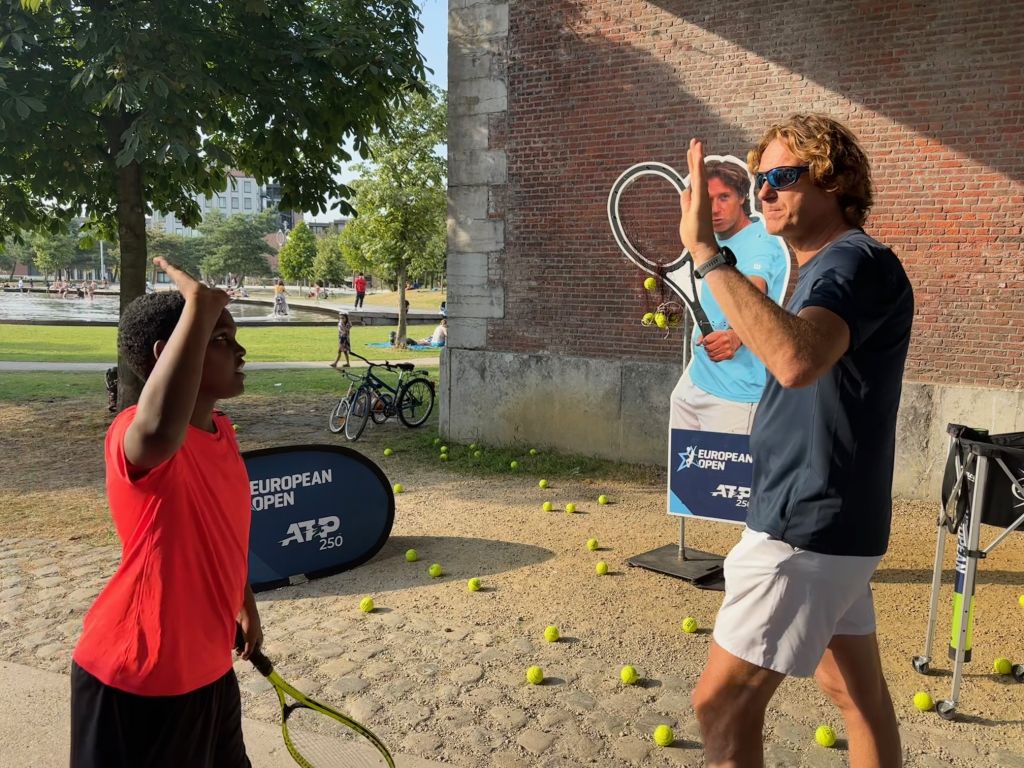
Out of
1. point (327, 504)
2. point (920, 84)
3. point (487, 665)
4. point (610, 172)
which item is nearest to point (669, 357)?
point (610, 172)

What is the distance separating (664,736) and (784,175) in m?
2.50

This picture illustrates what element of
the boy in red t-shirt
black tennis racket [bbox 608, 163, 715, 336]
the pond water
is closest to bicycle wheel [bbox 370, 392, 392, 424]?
black tennis racket [bbox 608, 163, 715, 336]

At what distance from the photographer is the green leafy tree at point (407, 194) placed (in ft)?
78.1

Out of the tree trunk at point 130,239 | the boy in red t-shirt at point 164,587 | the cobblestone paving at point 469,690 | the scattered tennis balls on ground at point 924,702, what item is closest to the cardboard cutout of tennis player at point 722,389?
the cobblestone paving at point 469,690

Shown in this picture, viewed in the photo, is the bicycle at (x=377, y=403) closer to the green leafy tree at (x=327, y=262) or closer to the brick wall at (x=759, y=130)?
the brick wall at (x=759, y=130)

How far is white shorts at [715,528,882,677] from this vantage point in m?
2.28

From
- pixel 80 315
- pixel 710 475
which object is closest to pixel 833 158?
pixel 710 475

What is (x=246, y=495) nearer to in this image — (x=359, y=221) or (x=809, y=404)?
(x=809, y=404)

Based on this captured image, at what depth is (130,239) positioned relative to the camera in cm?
1080

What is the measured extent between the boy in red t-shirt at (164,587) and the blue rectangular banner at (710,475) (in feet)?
14.2

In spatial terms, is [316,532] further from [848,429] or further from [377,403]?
[377,403]

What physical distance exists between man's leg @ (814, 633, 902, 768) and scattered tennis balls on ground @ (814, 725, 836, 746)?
1178mm

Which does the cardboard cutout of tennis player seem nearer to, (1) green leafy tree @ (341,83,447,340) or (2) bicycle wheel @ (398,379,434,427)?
(2) bicycle wheel @ (398,379,434,427)

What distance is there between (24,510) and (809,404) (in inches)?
297
